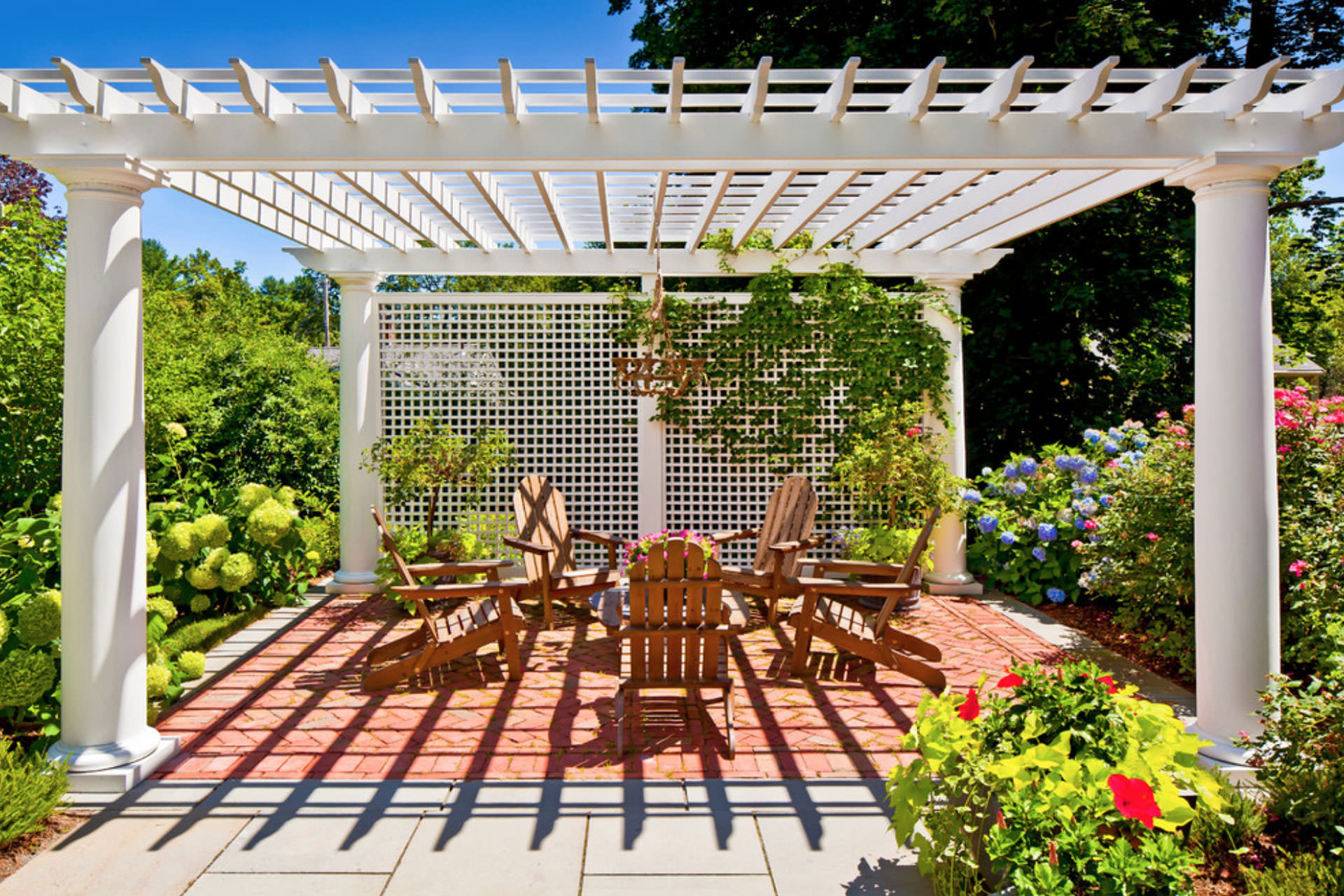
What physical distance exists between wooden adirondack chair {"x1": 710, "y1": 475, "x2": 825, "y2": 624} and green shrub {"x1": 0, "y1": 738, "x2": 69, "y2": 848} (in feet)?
11.4

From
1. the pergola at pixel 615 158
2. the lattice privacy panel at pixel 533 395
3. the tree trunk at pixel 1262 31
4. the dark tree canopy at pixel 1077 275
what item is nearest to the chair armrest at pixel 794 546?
the lattice privacy panel at pixel 533 395

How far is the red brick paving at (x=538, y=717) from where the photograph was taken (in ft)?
12.2

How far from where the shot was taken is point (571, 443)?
767 cm

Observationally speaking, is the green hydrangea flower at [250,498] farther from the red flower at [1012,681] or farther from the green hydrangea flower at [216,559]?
the red flower at [1012,681]

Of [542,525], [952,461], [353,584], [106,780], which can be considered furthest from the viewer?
[952,461]

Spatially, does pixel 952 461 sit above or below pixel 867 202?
below

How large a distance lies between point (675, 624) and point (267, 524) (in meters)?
3.42

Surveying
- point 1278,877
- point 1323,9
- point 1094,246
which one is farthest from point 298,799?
point 1323,9

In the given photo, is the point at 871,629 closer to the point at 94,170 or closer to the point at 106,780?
the point at 106,780

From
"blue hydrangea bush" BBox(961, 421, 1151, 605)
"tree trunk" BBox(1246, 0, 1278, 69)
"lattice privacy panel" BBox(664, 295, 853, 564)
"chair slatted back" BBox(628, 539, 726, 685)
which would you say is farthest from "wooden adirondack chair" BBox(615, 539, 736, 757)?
"tree trunk" BBox(1246, 0, 1278, 69)

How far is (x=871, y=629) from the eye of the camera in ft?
16.6

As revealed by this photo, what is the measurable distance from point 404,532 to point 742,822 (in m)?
4.35

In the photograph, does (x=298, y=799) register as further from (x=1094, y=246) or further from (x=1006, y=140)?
(x=1094, y=246)

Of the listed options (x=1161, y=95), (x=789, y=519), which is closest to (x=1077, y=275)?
(x=789, y=519)
